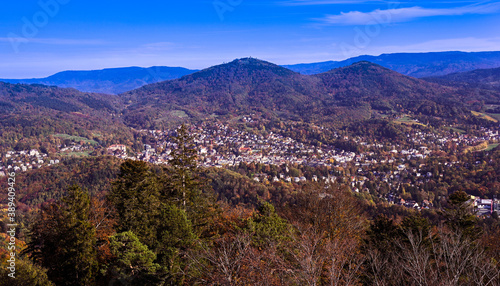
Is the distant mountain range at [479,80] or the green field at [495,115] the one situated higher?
the distant mountain range at [479,80]

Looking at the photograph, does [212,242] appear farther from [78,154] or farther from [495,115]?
[495,115]

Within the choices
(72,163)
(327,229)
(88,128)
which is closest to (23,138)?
(88,128)

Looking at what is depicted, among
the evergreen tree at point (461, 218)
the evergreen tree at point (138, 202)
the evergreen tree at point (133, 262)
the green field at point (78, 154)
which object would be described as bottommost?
the green field at point (78, 154)

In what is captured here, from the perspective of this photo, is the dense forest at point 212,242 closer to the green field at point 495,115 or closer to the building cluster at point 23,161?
the building cluster at point 23,161

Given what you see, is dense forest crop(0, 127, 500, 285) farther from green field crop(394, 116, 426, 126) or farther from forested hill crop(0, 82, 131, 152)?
green field crop(394, 116, 426, 126)

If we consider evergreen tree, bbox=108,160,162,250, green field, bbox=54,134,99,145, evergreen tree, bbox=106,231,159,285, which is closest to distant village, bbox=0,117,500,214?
green field, bbox=54,134,99,145

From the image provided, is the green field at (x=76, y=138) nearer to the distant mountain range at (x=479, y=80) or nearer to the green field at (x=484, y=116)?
the green field at (x=484, y=116)

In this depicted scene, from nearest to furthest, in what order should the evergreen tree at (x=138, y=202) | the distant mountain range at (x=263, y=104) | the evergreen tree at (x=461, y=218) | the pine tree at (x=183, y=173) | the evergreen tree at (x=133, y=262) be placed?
the evergreen tree at (x=133, y=262) < the evergreen tree at (x=138, y=202) < the pine tree at (x=183, y=173) < the evergreen tree at (x=461, y=218) < the distant mountain range at (x=263, y=104)

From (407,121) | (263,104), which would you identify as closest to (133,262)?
(407,121)

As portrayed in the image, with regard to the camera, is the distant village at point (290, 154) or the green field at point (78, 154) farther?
the green field at point (78, 154)

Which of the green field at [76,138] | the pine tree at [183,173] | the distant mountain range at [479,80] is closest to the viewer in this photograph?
the pine tree at [183,173]

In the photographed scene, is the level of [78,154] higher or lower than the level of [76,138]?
lower

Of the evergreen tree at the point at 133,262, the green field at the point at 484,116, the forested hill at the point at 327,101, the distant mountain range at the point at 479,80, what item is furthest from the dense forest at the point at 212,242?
the distant mountain range at the point at 479,80

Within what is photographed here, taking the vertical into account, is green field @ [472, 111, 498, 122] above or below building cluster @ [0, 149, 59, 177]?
below
